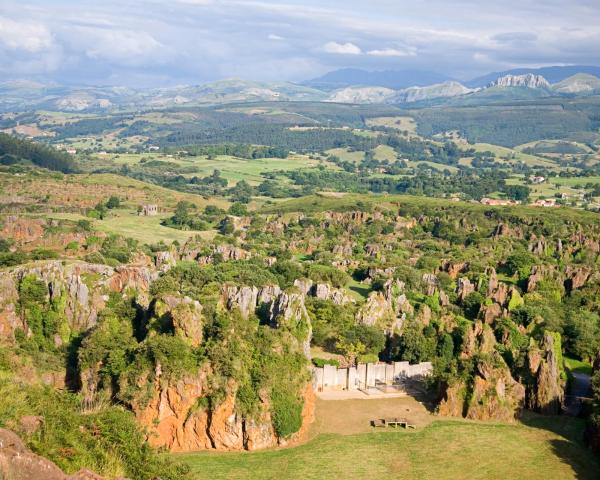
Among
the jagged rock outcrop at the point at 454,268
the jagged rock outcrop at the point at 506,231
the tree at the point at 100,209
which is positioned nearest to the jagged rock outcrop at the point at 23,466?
the jagged rock outcrop at the point at 454,268

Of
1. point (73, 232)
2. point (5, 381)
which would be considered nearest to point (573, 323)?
point (5, 381)

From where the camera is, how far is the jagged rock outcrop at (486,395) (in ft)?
109

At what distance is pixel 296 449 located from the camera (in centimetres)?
2955

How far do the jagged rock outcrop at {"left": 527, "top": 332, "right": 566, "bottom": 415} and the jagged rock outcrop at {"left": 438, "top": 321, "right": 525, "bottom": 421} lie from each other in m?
0.74

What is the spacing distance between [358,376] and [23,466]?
24.3 m

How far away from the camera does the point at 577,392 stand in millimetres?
38406

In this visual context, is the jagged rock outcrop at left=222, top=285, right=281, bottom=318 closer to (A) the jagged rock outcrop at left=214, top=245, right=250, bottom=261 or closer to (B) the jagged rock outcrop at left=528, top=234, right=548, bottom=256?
(A) the jagged rock outcrop at left=214, top=245, right=250, bottom=261

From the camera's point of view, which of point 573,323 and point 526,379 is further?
point 573,323

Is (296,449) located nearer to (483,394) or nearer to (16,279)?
(483,394)

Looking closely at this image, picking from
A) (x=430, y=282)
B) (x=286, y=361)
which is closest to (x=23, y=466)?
(x=286, y=361)

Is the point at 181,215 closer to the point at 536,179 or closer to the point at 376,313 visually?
the point at 376,313

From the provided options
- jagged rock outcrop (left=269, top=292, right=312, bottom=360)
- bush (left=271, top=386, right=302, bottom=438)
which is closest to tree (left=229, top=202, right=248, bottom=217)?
jagged rock outcrop (left=269, top=292, right=312, bottom=360)

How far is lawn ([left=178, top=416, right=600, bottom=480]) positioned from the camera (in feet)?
→ 90.6

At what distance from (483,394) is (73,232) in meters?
48.1
